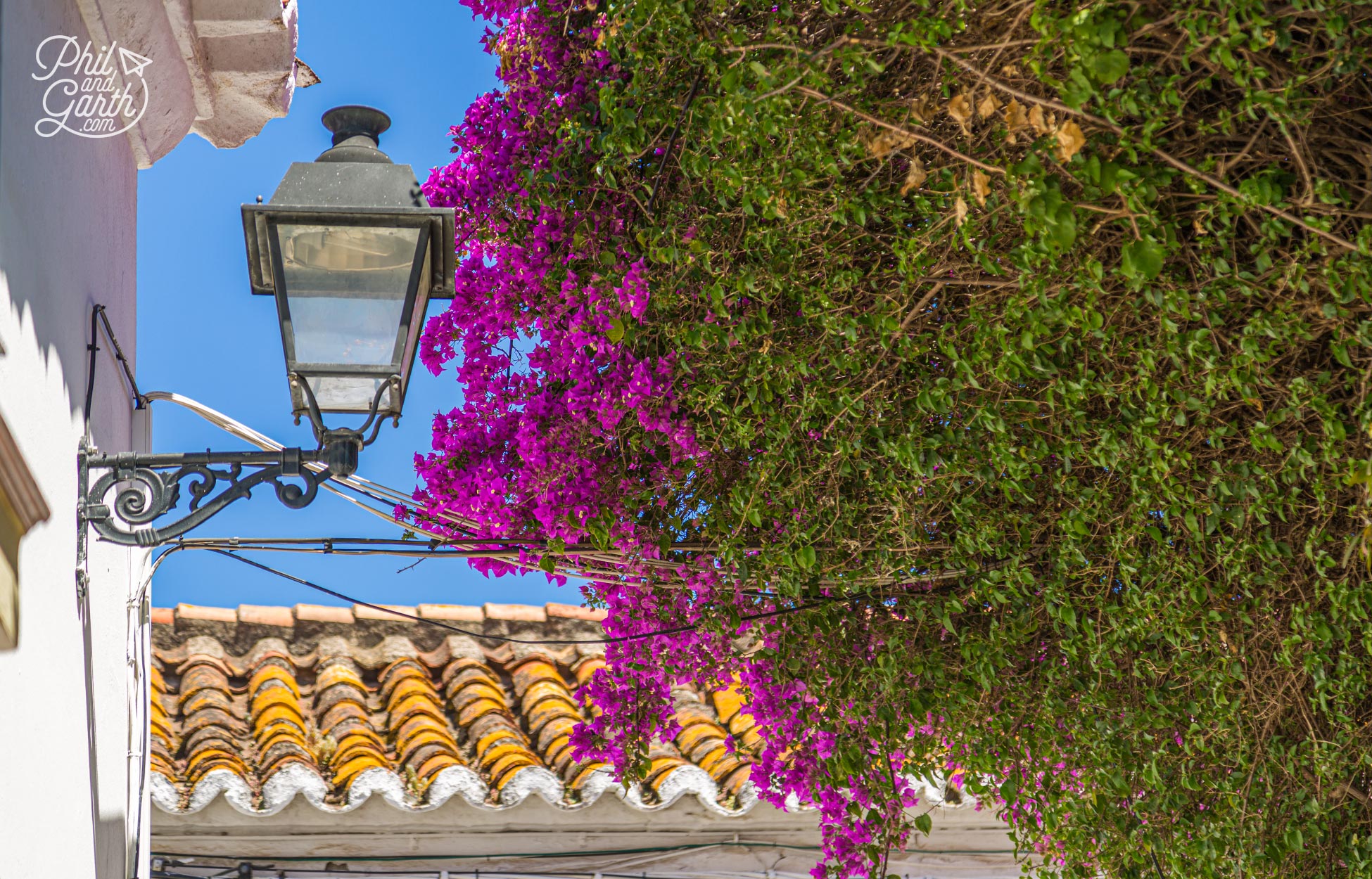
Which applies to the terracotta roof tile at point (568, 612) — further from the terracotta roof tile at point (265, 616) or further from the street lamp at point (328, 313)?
the street lamp at point (328, 313)

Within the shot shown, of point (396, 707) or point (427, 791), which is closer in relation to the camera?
point (427, 791)

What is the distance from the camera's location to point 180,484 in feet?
9.58

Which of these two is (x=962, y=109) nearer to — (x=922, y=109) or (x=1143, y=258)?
(x=922, y=109)

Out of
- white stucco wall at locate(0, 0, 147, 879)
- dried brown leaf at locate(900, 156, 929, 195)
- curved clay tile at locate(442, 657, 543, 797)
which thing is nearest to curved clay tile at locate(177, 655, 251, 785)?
curved clay tile at locate(442, 657, 543, 797)

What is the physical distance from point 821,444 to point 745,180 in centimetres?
65

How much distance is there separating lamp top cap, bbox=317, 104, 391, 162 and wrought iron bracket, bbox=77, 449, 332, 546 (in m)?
0.66

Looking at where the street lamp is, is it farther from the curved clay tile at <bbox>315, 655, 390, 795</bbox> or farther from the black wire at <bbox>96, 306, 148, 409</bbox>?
the curved clay tile at <bbox>315, 655, 390, 795</bbox>

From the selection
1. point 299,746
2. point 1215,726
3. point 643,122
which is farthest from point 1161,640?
point 299,746

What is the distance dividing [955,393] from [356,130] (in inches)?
57.9

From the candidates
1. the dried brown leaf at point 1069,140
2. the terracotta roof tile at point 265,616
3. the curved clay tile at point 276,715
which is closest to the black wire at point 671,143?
the dried brown leaf at point 1069,140

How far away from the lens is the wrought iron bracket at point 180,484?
2873mm

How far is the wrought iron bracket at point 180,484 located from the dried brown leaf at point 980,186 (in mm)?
1491

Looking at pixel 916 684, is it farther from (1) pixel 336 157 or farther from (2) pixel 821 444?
(1) pixel 336 157

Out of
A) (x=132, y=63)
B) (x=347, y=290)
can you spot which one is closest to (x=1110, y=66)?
(x=347, y=290)
